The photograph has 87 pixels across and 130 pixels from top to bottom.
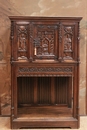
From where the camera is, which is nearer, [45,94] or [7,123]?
[7,123]

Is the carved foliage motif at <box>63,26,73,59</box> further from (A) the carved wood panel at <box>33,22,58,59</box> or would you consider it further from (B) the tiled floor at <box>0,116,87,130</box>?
(B) the tiled floor at <box>0,116,87,130</box>

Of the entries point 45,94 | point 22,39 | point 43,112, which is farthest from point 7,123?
point 22,39

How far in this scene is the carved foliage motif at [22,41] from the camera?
8.43 ft

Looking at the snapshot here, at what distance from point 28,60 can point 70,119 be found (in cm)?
111

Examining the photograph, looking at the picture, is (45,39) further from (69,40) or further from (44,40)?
(69,40)

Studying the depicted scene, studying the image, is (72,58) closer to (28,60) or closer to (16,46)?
(28,60)

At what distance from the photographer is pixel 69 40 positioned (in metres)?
2.61

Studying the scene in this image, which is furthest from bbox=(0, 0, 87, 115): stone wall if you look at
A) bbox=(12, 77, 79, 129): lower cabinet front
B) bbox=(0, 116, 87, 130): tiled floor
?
bbox=(0, 116, 87, 130): tiled floor

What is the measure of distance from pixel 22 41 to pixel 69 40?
2.31 feet

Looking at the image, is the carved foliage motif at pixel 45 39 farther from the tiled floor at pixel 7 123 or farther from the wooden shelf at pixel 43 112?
the tiled floor at pixel 7 123

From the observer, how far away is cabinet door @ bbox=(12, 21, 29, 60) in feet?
8.40

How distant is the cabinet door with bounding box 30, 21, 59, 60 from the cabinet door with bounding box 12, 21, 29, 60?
0.09 metres

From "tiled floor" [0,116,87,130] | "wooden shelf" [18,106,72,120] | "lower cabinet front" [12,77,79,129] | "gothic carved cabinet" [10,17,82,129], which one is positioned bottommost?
"tiled floor" [0,116,87,130]

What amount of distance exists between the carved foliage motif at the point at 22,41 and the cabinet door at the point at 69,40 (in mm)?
538
